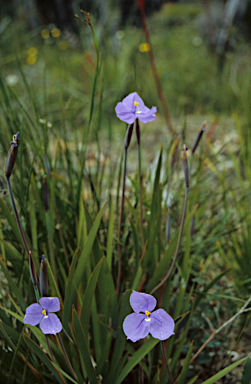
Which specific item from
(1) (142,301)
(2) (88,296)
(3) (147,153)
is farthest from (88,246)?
(3) (147,153)

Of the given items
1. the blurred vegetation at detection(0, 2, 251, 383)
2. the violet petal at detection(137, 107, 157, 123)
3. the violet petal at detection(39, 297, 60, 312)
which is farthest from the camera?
the blurred vegetation at detection(0, 2, 251, 383)

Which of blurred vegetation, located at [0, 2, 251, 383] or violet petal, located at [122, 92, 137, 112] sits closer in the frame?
violet petal, located at [122, 92, 137, 112]

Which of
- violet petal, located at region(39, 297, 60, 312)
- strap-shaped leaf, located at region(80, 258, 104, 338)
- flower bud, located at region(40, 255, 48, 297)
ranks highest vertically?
flower bud, located at region(40, 255, 48, 297)

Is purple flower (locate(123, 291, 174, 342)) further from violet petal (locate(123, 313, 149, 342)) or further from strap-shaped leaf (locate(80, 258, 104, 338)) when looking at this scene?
strap-shaped leaf (locate(80, 258, 104, 338))

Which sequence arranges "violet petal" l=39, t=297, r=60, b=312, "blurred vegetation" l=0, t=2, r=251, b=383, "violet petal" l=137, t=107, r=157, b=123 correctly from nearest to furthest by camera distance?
"violet petal" l=39, t=297, r=60, b=312 < "violet petal" l=137, t=107, r=157, b=123 < "blurred vegetation" l=0, t=2, r=251, b=383

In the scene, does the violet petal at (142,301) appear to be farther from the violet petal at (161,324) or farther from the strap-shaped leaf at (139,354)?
the strap-shaped leaf at (139,354)

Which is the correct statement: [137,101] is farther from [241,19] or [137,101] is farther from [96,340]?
[241,19]

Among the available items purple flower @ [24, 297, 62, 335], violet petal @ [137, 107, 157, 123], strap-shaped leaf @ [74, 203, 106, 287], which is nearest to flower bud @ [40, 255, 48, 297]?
purple flower @ [24, 297, 62, 335]

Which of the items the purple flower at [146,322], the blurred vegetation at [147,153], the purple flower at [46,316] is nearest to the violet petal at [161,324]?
the purple flower at [146,322]
